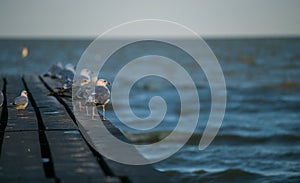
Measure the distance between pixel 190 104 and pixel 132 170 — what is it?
59.5ft

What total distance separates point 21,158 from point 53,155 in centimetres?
27

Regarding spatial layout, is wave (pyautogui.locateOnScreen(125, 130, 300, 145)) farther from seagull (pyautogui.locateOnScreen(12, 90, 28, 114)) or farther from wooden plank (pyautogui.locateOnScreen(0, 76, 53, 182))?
wooden plank (pyautogui.locateOnScreen(0, 76, 53, 182))

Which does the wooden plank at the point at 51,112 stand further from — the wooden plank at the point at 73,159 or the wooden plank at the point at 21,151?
the wooden plank at the point at 73,159

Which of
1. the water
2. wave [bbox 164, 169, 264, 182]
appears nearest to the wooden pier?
wave [bbox 164, 169, 264, 182]

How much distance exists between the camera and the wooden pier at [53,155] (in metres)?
4.10

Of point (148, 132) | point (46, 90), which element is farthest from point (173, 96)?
point (46, 90)

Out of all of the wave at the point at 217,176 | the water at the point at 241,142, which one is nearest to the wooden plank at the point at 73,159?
the water at the point at 241,142

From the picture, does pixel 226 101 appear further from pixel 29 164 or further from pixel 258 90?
pixel 29 164

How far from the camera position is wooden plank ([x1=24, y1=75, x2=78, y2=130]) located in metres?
6.13

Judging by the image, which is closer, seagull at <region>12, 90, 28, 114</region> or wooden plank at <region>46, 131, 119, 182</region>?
wooden plank at <region>46, 131, 119, 182</region>

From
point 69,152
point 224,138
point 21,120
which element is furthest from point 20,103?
point 224,138

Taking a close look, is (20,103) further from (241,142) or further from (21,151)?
(241,142)

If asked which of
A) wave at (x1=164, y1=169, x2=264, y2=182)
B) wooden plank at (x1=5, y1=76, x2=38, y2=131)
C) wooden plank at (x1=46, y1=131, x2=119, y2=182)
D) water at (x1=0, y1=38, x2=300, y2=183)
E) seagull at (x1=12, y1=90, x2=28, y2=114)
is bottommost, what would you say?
wave at (x1=164, y1=169, x2=264, y2=182)

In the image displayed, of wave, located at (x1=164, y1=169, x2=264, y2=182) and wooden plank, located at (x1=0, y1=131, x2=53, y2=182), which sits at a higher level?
wooden plank, located at (x1=0, y1=131, x2=53, y2=182)
